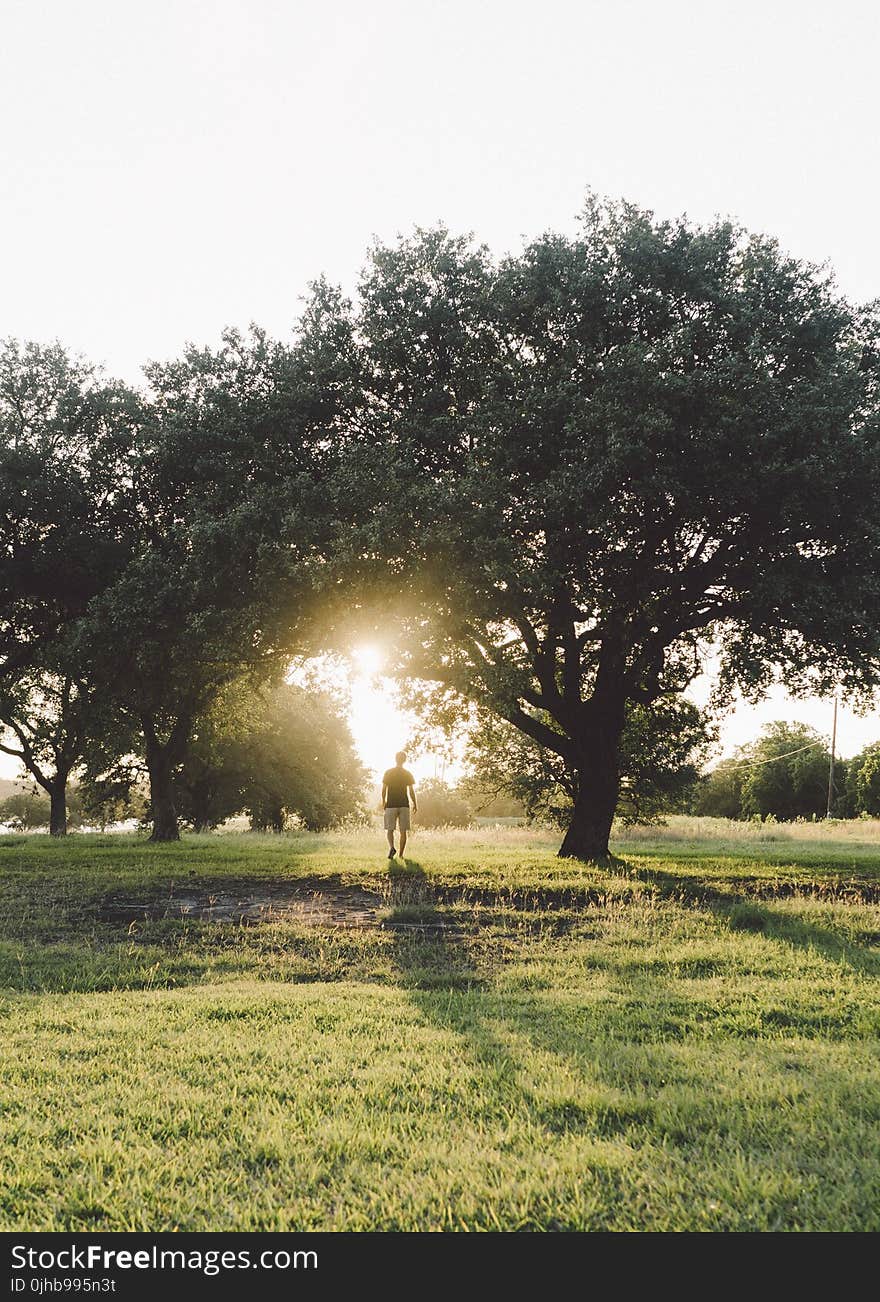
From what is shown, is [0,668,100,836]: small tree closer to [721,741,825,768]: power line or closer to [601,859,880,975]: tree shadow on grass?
[601,859,880,975]: tree shadow on grass

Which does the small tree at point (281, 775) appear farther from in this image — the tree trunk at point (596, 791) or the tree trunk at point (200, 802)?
the tree trunk at point (596, 791)

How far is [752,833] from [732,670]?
26.2m

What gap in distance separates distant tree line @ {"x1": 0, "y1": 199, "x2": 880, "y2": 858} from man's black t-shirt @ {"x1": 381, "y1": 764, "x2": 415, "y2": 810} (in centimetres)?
239

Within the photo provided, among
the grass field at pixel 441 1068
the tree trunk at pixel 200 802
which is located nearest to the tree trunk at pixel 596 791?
the grass field at pixel 441 1068

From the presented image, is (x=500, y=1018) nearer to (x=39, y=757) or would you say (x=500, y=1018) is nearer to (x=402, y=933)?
(x=402, y=933)

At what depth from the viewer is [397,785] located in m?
18.1

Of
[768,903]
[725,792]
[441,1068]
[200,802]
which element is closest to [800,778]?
[725,792]

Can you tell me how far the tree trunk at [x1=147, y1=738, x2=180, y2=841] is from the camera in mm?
27750

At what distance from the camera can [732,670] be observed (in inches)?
736

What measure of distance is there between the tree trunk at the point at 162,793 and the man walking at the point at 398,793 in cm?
1210

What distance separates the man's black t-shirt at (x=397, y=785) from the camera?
1802 centimetres

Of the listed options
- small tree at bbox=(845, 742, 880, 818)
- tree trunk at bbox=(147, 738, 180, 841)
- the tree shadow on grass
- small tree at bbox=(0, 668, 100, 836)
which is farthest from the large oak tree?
small tree at bbox=(845, 742, 880, 818)

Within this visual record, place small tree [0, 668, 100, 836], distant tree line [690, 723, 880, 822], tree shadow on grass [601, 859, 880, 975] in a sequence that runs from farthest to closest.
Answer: distant tree line [690, 723, 880, 822]
small tree [0, 668, 100, 836]
tree shadow on grass [601, 859, 880, 975]

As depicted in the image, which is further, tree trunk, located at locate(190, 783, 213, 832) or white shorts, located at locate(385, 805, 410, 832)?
tree trunk, located at locate(190, 783, 213, 832)
